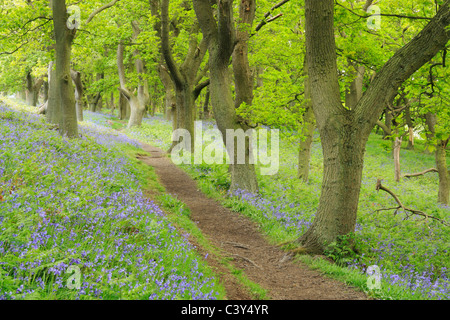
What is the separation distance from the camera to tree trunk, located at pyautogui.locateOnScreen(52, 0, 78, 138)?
12.0 meters

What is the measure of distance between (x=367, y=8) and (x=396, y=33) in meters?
4.80

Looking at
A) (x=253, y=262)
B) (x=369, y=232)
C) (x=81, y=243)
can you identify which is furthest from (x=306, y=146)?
(x=81, y=243)

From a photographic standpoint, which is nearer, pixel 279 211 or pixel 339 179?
pixel 339 179

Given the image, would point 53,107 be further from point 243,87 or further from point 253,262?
point 253,262

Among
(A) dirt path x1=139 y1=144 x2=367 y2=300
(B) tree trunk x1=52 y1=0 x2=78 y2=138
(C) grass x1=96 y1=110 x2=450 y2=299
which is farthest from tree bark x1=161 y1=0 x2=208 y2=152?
(A) dirt path x1=139 y1=144 x2=367 y2=300

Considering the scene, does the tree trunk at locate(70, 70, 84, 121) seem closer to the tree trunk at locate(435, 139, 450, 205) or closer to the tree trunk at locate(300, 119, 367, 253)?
the tree trunk at locate(300, 119, 367, 253)

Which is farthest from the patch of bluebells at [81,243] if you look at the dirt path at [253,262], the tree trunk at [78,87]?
the tree trunk at [78,87]

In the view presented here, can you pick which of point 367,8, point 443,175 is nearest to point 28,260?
point 367,8

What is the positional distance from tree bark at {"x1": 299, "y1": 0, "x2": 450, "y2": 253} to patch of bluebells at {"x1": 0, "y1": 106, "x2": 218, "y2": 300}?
10.4 ft
